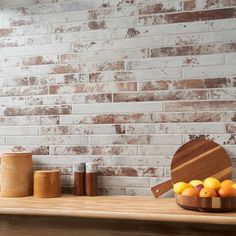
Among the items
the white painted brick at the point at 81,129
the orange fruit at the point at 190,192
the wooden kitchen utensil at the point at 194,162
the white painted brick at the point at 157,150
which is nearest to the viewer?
the orange fruit at the point at 190,192

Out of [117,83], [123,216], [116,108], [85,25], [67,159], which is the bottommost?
[123,216]

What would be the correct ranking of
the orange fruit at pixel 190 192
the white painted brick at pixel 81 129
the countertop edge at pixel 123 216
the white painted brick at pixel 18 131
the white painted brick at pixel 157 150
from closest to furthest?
the countertop edge at pixel 123 216 < the orange fruit at pixel 190 192 < the white painted brick at pixel 157 150 < the white painted brick at pixel 81 129 < the white painted brick at pixel 18 131

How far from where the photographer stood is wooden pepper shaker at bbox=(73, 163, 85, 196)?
7.55ft

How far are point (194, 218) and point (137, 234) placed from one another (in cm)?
30

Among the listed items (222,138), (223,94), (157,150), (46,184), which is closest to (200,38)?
(223,94)

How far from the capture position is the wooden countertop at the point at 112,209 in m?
1.74

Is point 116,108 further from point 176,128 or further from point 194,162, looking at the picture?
point 194,162

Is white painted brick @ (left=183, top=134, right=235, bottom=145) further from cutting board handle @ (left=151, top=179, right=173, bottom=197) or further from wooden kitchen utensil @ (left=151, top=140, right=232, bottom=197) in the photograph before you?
cutting board handle @ (left=151, top=179, right=173, bottom=197)

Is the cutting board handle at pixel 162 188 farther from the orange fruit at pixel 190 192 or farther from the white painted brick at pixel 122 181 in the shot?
the orange fruit at pixel 190 192

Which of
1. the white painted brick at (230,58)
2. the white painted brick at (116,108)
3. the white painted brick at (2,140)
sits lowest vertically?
the white painted brick at (2,140)

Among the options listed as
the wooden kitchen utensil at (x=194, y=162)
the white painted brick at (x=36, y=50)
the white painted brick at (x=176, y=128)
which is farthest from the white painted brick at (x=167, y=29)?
the wooden kitchen utensil at (x=194, y=162)

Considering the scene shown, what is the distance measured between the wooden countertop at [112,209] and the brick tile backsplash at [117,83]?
0.18 metres

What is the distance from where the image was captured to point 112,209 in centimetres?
190

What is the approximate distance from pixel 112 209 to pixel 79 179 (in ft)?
1.48
